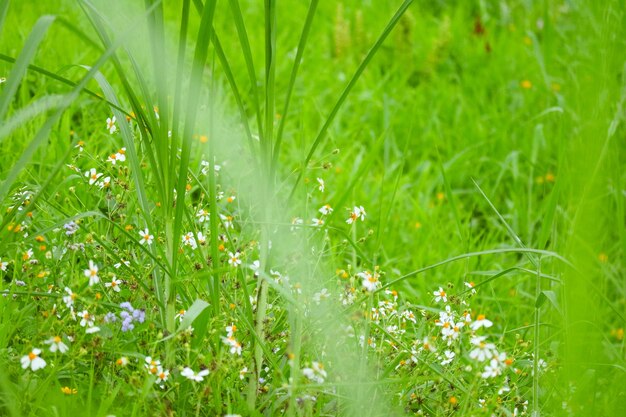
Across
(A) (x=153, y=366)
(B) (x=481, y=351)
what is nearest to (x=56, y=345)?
(A) (x=153, y=366)

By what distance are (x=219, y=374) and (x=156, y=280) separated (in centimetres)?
24

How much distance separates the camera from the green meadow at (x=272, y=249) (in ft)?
4.33

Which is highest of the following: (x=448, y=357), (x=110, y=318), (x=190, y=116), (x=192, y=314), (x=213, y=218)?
(x=190, y=116)

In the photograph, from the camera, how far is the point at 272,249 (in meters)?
1.49

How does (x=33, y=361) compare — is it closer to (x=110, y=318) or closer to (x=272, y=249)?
(x=110, y=318)

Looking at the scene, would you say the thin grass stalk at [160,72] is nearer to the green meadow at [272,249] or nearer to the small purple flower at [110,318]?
the green meadow at [272,249]

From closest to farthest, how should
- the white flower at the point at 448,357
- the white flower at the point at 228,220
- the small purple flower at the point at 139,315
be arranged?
the small purple flower at the point at 139,315
the white flower at the point at 448,357
the white flower at the point at 228,220

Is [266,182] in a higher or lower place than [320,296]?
higher

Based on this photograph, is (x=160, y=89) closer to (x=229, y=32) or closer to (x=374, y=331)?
(x=374, y=331)

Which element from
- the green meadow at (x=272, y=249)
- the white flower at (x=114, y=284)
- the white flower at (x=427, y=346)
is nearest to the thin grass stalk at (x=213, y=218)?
the green meadow at (x=272, y=249)

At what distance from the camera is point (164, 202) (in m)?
1.42

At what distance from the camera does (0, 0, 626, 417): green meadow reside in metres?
1.32

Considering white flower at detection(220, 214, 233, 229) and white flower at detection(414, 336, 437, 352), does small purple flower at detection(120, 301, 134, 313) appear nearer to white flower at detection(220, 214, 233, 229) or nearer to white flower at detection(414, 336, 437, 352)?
white flower at detection(220, 214, 233, 229)

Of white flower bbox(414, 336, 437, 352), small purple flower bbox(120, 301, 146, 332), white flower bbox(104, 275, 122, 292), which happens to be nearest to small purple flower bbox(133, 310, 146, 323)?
small purple flower bbox(120, 301, 146, 332)
